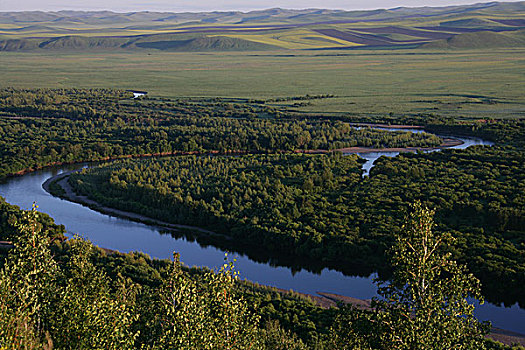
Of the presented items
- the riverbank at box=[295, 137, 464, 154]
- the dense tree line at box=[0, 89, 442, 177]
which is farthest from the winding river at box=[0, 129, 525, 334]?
the riverbank at box=[295, 137, 464, 154]

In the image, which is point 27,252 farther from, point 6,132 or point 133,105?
point 133,105

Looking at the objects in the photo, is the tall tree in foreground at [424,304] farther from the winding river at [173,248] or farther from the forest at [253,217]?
the winding river at [173,248]

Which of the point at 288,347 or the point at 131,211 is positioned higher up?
the point at 288,347

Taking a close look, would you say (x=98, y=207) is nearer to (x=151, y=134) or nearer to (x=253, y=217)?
(x=253, y=217)

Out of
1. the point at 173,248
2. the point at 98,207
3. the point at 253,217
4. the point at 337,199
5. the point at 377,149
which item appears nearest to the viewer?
the point at 173,248

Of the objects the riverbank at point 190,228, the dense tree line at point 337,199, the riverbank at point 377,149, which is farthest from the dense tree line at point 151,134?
the dense tree line at point 337,199

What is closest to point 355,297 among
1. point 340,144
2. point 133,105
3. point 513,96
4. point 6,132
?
point 340,144

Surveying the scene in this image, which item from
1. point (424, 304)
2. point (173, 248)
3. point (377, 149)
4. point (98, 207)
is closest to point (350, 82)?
point (377, 149)
